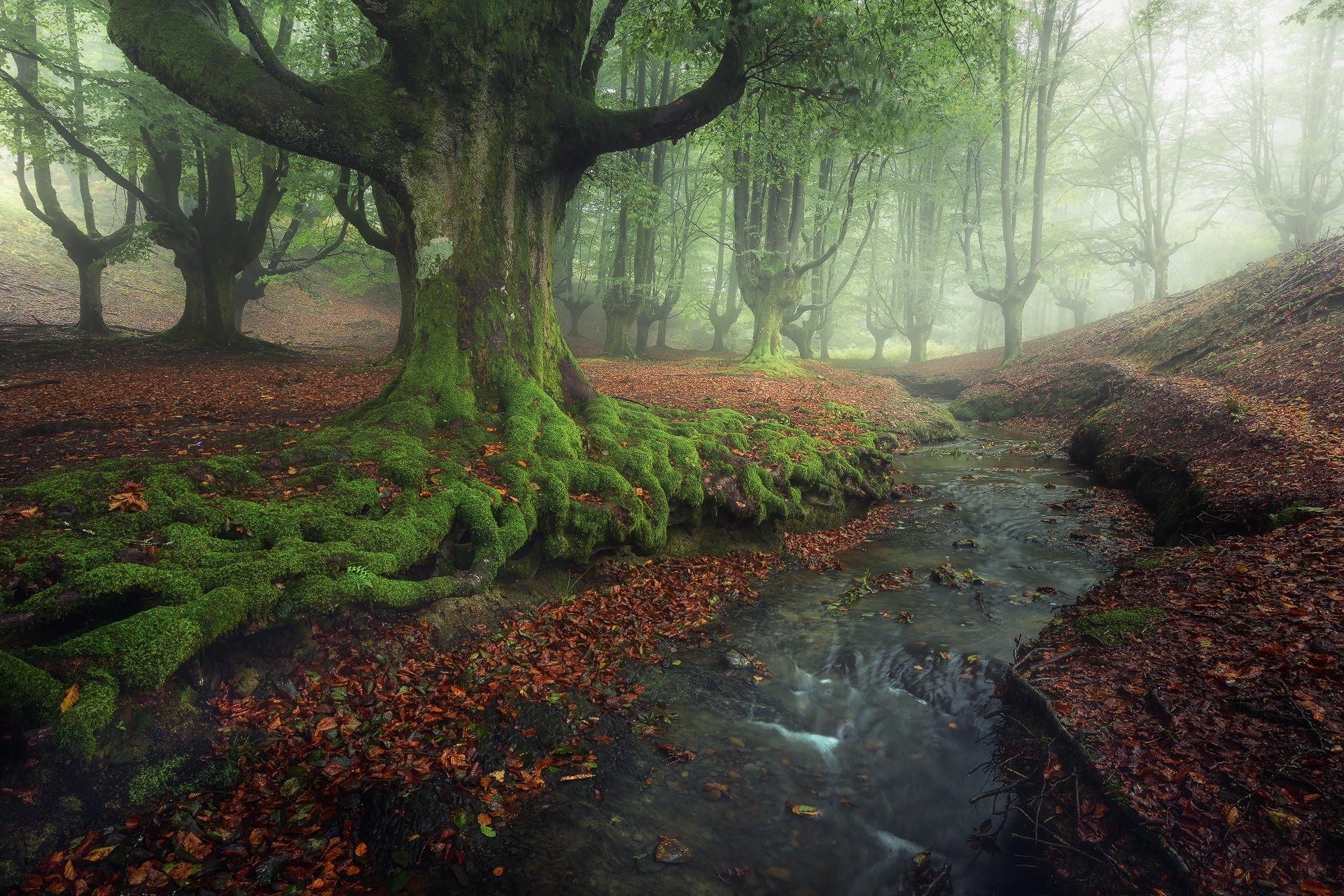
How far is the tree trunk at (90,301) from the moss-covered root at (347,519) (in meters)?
16.0

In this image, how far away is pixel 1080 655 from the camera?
481 cm

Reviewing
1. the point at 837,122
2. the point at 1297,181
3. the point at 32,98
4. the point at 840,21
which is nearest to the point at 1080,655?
the point at 840,21

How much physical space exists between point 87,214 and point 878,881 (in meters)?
25.5

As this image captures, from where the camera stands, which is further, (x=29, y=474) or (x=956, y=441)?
(x=956, y=441)

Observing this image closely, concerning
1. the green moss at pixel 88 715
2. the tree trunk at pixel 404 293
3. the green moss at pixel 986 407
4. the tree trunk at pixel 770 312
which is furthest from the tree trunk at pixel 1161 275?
the green moss at pixel 88 715

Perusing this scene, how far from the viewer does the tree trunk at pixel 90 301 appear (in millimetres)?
16516

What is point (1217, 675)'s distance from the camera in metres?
4.00

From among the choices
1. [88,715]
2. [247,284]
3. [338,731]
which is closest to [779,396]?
[338,731]

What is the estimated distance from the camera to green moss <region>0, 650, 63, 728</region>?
9.65 ft

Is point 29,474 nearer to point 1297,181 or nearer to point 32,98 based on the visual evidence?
point 32,98

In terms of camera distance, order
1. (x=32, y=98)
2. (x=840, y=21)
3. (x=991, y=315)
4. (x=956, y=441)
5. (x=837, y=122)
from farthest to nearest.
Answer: (x=991, y=315) < (x=956, y=441) < (x=32, y=98) < (x=837, y=122) < (x=840, y=21)

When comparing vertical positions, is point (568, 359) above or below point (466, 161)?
below

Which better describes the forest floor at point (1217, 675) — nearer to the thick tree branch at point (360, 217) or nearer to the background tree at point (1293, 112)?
the thick tree branch at point (360, 217)

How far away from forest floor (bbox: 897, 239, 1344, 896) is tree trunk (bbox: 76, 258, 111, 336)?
23224 millimetres
